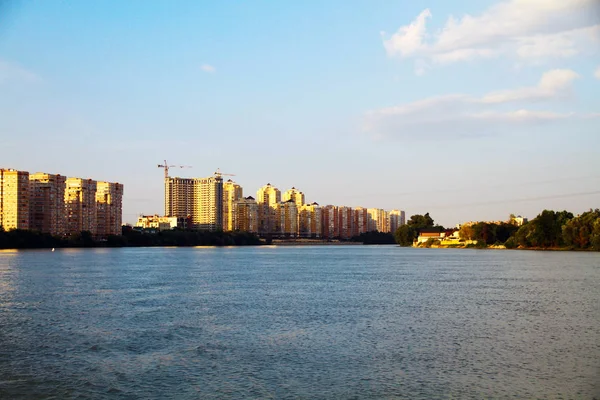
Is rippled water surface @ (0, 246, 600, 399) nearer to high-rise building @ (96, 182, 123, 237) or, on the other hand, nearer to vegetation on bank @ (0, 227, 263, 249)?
vegetation on bank @ (0, 227, 263, 249)

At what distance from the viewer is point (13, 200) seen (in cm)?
13088

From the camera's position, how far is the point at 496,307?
2945cm

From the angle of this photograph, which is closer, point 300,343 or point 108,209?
point 300,343

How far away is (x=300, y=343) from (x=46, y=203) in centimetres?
→ 12993

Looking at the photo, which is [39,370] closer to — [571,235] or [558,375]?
[558,375]

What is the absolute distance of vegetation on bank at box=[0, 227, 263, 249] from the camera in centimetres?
11719

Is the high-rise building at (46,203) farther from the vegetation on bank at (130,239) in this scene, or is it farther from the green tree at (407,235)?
the green tree at (407,235)

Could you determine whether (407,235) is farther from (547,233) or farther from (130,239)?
(130,239)

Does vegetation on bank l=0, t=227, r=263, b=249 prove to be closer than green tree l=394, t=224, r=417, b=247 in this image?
Yes

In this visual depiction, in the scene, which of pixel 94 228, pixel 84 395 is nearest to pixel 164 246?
pixel 94 228

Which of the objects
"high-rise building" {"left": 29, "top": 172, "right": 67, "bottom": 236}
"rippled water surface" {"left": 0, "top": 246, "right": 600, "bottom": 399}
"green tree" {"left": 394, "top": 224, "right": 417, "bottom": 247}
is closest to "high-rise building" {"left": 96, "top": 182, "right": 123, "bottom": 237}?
"high-rise building" {"left": 29, "top": 172, "right": 67, "bottom": 236}

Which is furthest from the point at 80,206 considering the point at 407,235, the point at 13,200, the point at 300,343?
the point at 300,343

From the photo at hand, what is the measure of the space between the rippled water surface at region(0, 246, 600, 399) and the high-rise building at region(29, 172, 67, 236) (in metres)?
108

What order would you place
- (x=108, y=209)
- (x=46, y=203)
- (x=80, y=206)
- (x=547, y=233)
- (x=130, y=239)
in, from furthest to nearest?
(x=108, y=209)
(x=130, y=239)
(x=80, y=206)
(x=46, y=203)
(x=547, y=233)
